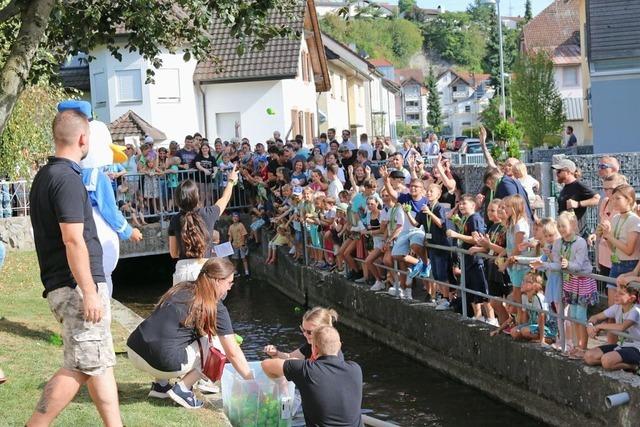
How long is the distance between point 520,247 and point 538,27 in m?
84.5

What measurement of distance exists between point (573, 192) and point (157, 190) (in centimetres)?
1356

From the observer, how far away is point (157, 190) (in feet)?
80.1

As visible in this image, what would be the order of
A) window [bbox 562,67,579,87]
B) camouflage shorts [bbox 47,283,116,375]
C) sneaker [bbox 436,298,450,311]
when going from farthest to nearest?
window [bbox 562,67,579,87]
sneaker [bbox 436,298,450,311]
camouflage shorts [bbox 47,283,116,375]

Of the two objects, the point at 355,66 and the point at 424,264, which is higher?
the point at 355,66

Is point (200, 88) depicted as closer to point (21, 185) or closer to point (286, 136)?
point (286, 136)

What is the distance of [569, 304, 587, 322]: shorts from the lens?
32.6ft

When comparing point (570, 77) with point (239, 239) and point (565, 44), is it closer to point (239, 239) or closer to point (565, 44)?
point (565, 44)

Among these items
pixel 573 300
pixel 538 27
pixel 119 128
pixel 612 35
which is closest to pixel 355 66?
pixel 119 128

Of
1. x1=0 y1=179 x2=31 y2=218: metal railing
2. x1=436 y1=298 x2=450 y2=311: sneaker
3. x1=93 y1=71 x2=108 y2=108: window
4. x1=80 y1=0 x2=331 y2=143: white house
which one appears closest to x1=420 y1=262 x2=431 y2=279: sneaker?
x1=436 y1=298 x2=450 y2=311: sneaker

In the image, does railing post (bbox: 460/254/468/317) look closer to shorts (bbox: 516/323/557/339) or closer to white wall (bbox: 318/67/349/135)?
shorts (bbox: 516/323/557/339)

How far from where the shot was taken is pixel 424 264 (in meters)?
14.3

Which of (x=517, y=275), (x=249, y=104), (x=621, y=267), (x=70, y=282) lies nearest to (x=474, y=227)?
(x=517, y=275)

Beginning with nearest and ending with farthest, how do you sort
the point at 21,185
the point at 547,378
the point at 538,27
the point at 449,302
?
the point at 547,378 < the point at 449,302 < the point at 21,185 < the point at 538,27

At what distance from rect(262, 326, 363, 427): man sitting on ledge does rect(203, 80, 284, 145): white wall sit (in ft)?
107
